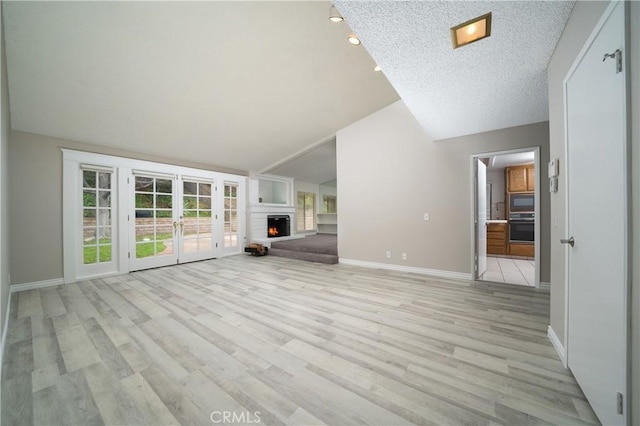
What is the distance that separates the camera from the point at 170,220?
195 inches

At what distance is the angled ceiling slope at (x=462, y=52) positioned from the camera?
1431 mm

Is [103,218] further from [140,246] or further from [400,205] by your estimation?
[400,205]

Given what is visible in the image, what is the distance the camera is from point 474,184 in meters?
3.59

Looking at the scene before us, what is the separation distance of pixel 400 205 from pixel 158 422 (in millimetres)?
4062

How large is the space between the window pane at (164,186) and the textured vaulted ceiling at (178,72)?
26.0 inches

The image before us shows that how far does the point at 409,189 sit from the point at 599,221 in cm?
300

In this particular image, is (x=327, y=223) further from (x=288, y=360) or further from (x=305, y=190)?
(x=288, y=360)

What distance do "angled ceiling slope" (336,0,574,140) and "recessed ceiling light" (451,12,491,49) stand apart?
0.04 meters

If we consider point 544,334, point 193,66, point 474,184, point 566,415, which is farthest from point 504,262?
point 193,66

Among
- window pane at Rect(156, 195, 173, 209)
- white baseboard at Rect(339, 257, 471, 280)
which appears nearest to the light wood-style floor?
white baseboard at Rect(339, 257, 471, 280)

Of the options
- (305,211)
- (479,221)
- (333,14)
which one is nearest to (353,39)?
(333,14)

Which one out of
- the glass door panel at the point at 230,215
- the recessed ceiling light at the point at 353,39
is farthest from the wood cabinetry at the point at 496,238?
the glass door panel at the point at 230,215

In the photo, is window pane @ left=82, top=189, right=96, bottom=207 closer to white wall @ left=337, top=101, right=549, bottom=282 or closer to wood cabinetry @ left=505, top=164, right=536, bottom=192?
white wall @ left=337, top=101, right=549, bottom=282

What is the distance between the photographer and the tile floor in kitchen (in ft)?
12.0
